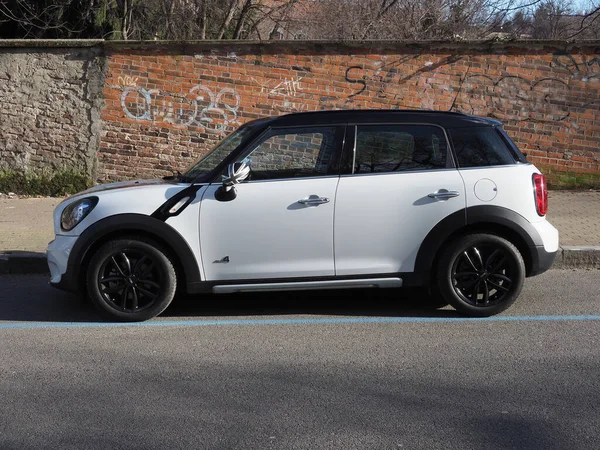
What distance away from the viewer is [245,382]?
15.9 ft

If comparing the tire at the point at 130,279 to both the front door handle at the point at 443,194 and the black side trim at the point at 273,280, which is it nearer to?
the black side trim at the point at 273,280

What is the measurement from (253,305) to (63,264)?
168cm

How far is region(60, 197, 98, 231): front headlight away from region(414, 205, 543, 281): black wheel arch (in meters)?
2.66

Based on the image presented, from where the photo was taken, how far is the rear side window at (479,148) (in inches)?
245

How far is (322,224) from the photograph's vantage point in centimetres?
604

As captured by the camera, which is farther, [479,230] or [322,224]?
[479,230]

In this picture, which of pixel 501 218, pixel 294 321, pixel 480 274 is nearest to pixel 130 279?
pixel 294 321

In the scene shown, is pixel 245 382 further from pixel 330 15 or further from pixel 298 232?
pixel 330 15

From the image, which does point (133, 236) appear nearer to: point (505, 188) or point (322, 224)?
point (322, 224)

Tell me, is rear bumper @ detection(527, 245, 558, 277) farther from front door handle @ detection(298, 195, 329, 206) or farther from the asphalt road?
front door handle @ detection(298, 195, 329, 206)

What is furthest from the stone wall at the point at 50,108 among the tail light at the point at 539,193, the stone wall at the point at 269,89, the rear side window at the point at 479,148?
the tail light at the point at 539,193

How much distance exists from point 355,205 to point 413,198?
0.47 meters

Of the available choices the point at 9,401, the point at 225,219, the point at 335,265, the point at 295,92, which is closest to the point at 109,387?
the point at 9,401

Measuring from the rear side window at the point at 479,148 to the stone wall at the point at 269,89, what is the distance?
573 cm
